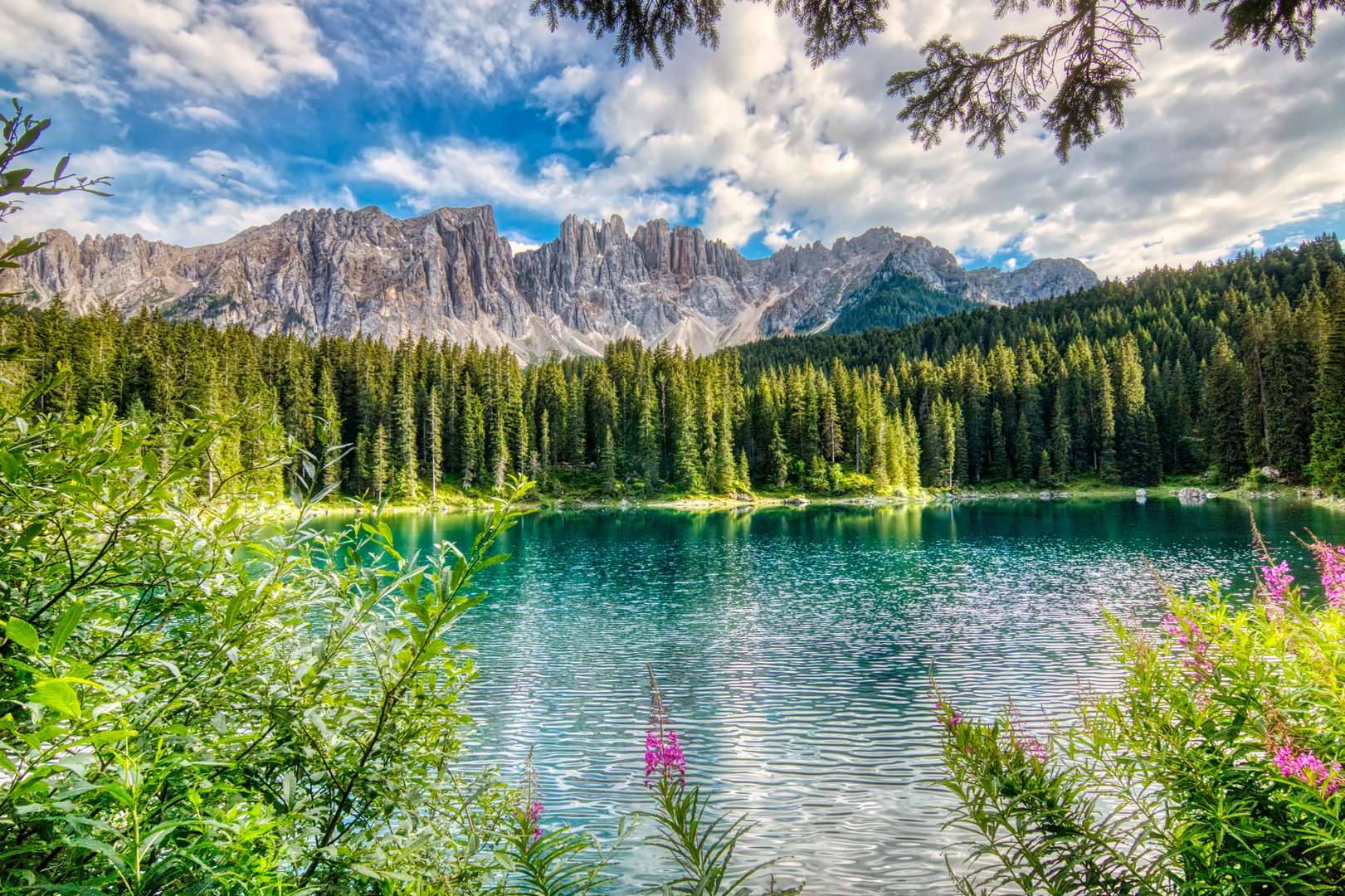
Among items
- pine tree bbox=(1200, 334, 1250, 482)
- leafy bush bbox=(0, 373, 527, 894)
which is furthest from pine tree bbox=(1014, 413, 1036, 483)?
leafy bush bbox=(0, 373, 527, 894)

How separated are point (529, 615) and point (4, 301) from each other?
86.7ft

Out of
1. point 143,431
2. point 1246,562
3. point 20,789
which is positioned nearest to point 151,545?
point 143,431

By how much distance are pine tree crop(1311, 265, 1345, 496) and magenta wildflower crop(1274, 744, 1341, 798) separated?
232 ft

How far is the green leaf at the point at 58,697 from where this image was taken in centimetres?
146

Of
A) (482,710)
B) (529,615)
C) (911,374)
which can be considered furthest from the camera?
(911,374)

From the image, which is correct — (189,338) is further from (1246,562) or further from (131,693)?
(1246,562)

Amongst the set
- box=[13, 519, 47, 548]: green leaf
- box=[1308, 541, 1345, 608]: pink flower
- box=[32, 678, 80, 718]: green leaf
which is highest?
box=[13, 519, 47, 548]: green leaf

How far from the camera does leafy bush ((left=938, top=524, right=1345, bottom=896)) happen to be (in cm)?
386

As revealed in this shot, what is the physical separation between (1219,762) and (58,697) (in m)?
6.08

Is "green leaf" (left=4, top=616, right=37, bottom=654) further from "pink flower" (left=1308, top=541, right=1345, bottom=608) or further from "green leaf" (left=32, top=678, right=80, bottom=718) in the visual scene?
"pink flower" (left=1308, top=541, right=1345, bottom=608)

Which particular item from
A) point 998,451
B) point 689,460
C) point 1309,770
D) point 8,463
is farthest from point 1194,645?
point 998,451

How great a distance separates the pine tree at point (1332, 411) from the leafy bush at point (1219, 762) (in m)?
69.8

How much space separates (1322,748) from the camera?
159 inches

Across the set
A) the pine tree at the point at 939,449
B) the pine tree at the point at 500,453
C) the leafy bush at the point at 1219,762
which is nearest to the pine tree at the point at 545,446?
the pine tree at the point at 500,453
